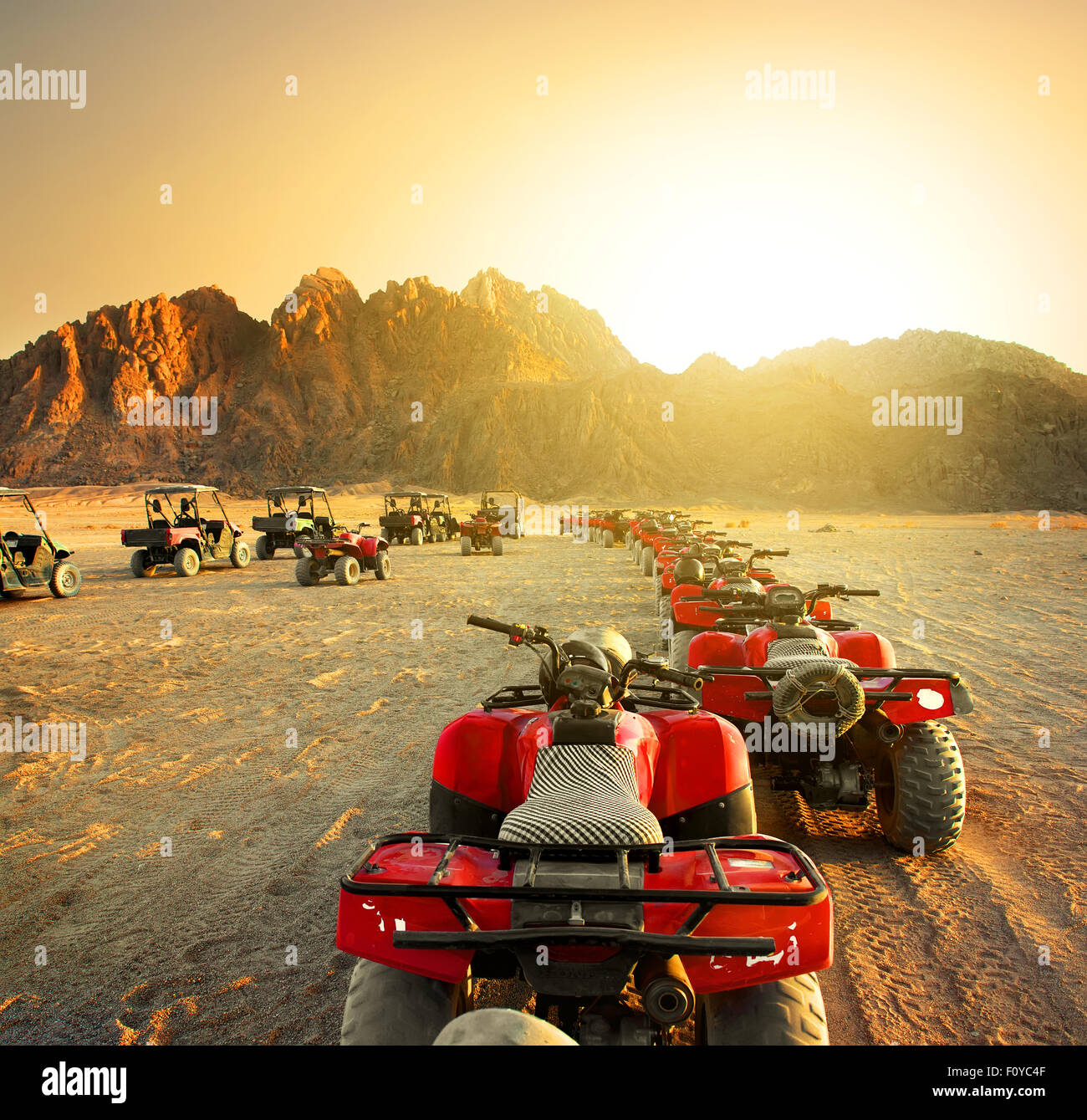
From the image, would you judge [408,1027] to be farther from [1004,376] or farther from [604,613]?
[1004,376]

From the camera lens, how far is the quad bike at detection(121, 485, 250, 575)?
55.7ft

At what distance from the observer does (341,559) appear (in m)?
15.2

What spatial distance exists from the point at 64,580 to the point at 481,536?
12.3 metres

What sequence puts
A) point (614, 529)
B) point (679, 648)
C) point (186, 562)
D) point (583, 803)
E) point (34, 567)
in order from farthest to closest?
point (614, 529)
point (186, 562)
point (34, 567)
point (679, 648)
point (583, 803)

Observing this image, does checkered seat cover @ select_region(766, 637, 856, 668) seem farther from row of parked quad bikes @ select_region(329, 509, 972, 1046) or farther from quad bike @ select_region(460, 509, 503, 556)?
quad bike @ select_region(460, 509, 503, 556)

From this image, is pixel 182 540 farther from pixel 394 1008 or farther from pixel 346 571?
pixel 394 1008

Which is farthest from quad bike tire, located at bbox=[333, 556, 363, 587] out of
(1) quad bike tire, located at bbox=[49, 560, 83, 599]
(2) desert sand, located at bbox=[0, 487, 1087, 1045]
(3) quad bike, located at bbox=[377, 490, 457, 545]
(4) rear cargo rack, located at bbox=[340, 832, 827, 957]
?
(4) rear cargo rack, located at bbox=[340, 832, 827, 957]

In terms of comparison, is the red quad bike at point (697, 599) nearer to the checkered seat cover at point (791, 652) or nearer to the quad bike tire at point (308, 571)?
the checkered seat cover at point (791, 652)

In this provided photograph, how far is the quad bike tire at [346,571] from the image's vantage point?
1505 cm

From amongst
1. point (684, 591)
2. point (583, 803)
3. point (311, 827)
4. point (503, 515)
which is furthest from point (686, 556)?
point (503, 515)

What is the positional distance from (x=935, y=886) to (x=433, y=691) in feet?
15.0

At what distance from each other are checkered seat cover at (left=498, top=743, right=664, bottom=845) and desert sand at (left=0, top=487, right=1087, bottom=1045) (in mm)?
989

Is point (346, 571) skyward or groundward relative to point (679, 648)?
skyward

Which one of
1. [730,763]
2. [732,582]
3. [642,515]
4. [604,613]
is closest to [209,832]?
[730,763]
